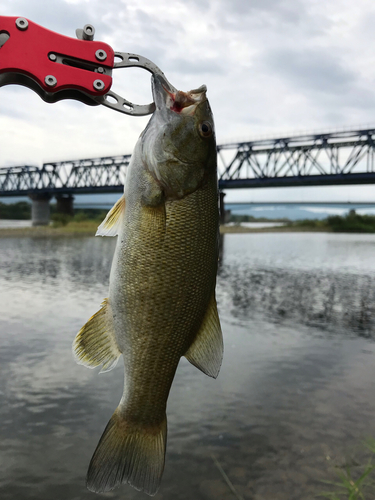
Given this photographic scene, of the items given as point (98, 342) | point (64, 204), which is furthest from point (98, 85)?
point (64, 204)

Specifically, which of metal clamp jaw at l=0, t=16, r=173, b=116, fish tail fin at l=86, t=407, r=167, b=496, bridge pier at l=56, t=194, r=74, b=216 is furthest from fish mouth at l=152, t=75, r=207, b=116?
bridge pier at l=56, t=194, r=74, b=216

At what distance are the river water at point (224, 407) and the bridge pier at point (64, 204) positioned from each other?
2497 inches

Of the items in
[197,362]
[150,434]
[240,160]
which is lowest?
[150,434]

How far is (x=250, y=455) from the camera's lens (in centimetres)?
739

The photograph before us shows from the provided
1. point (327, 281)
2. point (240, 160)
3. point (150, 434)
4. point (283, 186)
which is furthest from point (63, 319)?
point (240, 160)

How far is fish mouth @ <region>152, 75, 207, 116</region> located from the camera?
6.52ft

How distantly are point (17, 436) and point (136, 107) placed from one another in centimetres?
729

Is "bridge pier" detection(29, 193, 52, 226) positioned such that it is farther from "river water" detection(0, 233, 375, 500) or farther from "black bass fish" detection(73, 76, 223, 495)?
"black bass fish" detection(73, 76, 223, 495)

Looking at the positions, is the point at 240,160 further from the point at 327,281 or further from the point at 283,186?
the point at 327,281

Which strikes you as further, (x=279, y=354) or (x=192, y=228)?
(x=279, y=354)

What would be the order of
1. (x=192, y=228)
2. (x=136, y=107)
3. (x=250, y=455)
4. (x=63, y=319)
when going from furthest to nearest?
(x=63, y=319)
(x=250, y=455)
(x=136, y=107)
(x=192, y=228)

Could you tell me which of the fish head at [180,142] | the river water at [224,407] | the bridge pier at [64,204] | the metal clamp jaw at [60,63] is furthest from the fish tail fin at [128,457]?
the bridge pier at [64,204]

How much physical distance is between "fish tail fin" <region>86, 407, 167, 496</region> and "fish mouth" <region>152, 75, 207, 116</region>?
1.54m

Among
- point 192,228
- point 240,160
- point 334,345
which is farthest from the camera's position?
point 240,160
